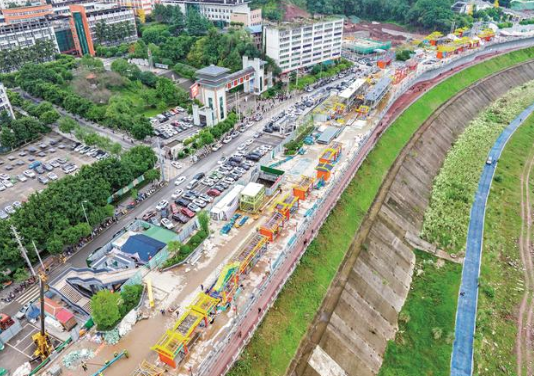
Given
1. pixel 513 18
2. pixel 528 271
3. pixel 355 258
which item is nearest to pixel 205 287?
pixel 355 258

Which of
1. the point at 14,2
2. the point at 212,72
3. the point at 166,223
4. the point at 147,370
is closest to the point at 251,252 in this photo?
the point at 147,370

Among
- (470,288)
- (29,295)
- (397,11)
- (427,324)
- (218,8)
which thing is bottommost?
(427,324)

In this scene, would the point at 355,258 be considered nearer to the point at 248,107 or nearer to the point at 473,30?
the point at 248,107

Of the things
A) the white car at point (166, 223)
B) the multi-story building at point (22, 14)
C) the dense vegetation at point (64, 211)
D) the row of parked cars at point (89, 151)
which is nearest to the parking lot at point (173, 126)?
the row of parked cars at point (89, 151)

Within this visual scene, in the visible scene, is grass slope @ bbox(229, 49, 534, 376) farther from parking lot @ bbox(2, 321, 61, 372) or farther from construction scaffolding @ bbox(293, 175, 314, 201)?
parking lot @ bbox(2, 321, 61, 372)

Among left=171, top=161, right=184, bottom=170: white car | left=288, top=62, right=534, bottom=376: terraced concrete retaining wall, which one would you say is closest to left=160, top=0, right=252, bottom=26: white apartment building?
left=171, top=161, right=184, bottom=170: white car

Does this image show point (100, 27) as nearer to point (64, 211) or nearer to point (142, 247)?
point (64, 211)
